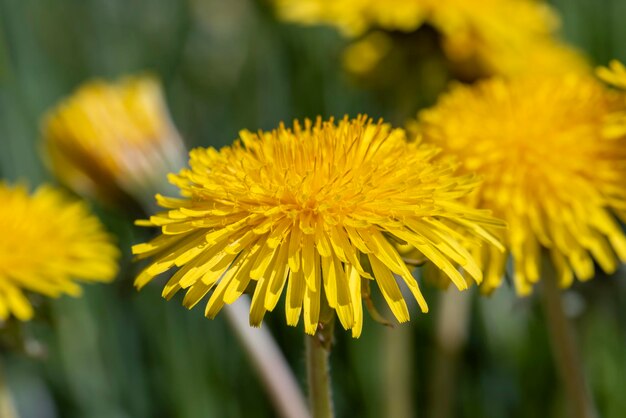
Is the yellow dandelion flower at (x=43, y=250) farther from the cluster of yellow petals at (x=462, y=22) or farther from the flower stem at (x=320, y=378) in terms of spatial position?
the cluster of yellow petals at (x=462, y=22)

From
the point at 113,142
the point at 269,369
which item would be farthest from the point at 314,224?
the point at 113,142

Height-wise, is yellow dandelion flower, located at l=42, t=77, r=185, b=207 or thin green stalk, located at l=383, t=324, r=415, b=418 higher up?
yellow dandelion flower, located at l=42, t=77, r=185, b=207

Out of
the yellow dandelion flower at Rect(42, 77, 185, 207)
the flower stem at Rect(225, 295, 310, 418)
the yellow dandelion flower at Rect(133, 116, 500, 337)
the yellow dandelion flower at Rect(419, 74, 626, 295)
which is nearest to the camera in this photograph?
the yellow dandelion flower at Rect(133, 116, 500, 337)

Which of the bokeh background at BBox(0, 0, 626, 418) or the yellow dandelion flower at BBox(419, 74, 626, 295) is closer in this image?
the yellow dandelion flower at BBox(419, 74, 626, 295)

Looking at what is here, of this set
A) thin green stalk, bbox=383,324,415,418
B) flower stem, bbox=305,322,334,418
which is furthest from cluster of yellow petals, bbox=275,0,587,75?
flower stem, bbox=305,322,334,418

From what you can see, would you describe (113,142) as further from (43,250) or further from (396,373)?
(396,373)

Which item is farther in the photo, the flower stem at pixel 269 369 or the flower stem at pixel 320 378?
the flower stem at pixel 269 369

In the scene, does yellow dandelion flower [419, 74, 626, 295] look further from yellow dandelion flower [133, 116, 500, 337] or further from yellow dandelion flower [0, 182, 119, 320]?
yellow dandelion flower [0, 182, 119, 320]

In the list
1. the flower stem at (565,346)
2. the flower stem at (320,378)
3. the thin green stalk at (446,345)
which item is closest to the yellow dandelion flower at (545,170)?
the flower stem at (565,346)
